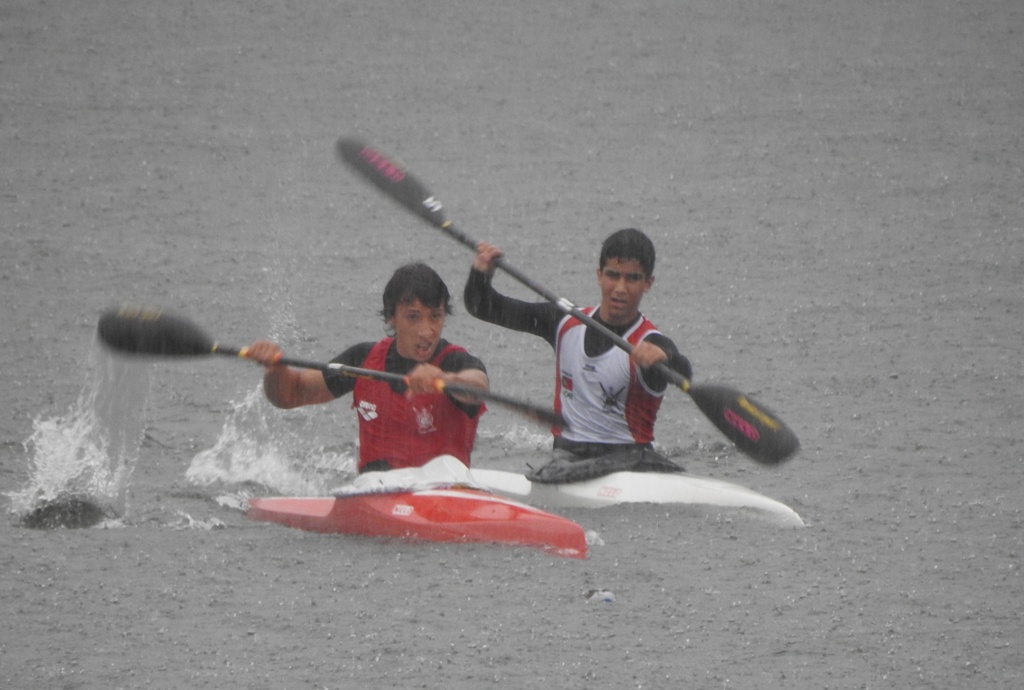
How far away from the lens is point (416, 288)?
5.42 metres

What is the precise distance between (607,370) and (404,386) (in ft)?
2.76

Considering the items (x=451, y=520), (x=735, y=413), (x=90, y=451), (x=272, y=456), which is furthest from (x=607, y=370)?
(x=90, y=451)

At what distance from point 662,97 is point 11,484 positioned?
22.3 ft

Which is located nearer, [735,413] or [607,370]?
[735,413]

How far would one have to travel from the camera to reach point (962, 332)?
26.9 ft

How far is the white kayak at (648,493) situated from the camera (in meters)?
5.62

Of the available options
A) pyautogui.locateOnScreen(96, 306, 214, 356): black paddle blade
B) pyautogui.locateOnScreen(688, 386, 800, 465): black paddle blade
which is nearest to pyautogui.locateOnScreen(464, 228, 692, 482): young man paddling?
pyautogui.locateOnScreen(688, 386, 800, 465): black paddle blade

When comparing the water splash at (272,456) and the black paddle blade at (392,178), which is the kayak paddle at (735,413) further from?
the water splash at (272,456)

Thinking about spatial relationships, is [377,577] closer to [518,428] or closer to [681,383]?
[681,383]

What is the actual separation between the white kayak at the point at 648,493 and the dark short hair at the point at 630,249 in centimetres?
77

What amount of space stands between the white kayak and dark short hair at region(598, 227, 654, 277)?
77cm

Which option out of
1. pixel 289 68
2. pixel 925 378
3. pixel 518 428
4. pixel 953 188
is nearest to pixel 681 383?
pixel 518 428

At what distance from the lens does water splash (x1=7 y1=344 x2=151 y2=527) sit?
5766mm

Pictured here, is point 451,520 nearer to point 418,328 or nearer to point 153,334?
point 418,328
